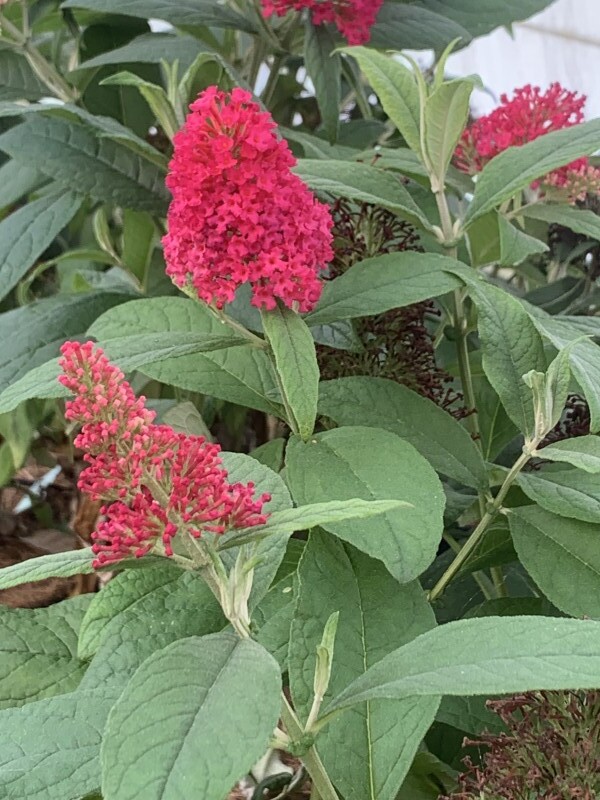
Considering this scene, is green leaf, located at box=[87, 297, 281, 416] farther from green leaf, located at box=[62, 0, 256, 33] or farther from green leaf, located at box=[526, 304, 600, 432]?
green leaf, located at box=[62, 0, 256, 33]

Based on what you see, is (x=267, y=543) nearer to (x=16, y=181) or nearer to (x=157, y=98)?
(x=157, y=98)

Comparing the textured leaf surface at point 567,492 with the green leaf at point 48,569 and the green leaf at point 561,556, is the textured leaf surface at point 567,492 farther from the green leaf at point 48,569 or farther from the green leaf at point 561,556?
the green leaf at point 48,569

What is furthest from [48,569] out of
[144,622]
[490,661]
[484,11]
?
[484,11]

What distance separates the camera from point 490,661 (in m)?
0.30

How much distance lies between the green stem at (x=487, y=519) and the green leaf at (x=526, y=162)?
0.16 meters

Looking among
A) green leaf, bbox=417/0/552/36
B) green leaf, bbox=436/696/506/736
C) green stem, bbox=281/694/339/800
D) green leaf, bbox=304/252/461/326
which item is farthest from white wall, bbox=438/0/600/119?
green stem, bbox=281/694/339/800

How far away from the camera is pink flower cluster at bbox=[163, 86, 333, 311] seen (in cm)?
41

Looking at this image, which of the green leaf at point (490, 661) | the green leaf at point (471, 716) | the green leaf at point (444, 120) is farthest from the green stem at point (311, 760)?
the green leaf at point (444, 120)

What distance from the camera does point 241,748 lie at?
26cm

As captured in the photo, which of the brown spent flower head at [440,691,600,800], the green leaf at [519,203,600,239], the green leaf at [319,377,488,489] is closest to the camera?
the brown spent flower head at [440,691,600,800]

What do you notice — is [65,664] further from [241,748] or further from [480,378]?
[480,378]

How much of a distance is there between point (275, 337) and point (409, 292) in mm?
85

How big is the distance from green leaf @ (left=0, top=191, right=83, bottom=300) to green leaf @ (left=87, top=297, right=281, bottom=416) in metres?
0.27

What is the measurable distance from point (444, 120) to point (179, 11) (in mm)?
318
